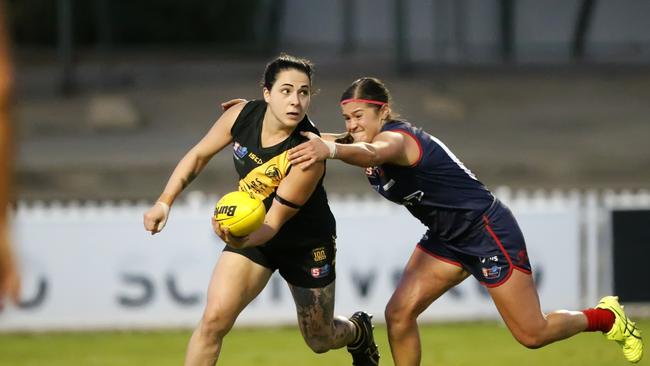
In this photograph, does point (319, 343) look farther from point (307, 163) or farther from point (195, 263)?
point (195, 263)

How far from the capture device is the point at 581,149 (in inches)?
874

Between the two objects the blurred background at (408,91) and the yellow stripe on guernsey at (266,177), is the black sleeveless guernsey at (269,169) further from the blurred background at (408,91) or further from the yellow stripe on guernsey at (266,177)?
the blurred background at (408,91)

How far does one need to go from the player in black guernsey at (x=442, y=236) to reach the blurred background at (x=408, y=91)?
1291cm

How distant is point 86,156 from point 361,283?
37.3 ft

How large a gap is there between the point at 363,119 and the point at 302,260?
0.83 metres

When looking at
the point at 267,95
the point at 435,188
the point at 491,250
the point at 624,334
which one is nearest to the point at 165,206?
the point at 267,95

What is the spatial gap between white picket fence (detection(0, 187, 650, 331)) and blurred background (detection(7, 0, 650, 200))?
322 inches

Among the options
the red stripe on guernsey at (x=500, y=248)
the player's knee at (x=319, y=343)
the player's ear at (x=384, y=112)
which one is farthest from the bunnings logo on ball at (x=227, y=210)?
the red stripe on guernsey at (x=500, y=248)

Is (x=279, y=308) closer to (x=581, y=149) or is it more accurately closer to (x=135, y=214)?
(x=135, y=214)

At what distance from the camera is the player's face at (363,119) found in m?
6.38

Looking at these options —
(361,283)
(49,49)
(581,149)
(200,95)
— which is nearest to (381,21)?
(200,95)

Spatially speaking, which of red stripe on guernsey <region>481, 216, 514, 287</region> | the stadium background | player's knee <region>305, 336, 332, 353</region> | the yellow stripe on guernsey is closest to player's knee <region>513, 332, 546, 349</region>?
red stripe on guernsey <region>481, 216, 514, 287</region>

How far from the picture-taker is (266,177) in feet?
21.0

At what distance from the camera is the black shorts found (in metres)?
6.54
